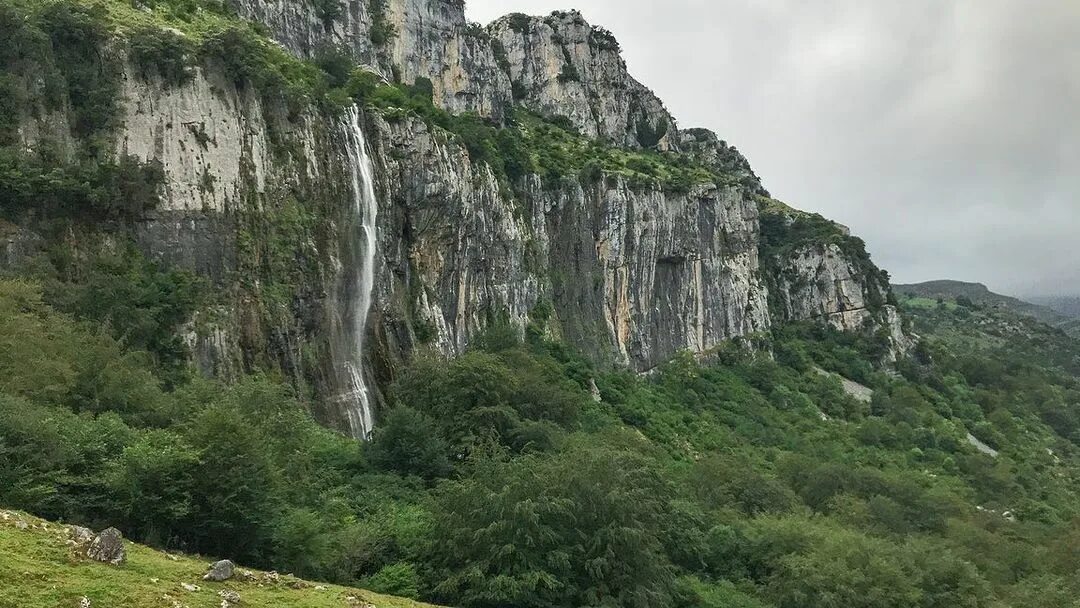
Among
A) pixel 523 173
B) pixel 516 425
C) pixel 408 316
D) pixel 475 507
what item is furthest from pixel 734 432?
pixel 475 507

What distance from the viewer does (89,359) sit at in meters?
16.8

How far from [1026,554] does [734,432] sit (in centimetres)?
2616

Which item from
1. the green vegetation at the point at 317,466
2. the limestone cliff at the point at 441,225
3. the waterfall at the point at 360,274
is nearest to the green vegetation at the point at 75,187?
the green vegetation at the point at 317,466

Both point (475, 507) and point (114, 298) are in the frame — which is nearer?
point (475, 507)

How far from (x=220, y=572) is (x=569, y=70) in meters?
80.2

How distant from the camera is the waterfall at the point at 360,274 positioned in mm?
29953

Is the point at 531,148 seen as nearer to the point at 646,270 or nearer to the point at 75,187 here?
the point at 646,270

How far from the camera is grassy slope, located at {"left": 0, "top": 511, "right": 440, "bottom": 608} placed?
8219mm

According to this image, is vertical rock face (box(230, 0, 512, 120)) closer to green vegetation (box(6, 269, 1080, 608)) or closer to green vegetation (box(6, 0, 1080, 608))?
green vegetation (box(6, 0, 1080, 608))

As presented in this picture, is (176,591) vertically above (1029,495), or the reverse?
(176,591)

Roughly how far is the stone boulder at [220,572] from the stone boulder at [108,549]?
3.61 ft

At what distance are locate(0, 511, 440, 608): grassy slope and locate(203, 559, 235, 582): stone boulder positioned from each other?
3.9 inches

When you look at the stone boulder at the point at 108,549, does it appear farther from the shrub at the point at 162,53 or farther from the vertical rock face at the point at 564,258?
the vertical rock face at the point at 564,258

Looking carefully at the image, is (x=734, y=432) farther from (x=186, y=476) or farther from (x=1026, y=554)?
(x=186, y=476)
